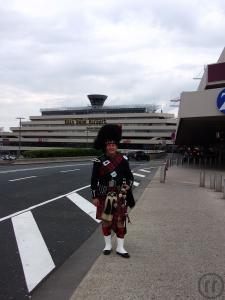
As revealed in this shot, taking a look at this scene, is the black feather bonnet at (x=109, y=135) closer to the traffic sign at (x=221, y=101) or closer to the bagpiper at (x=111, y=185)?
the bagpiper at (x=111, y=185)

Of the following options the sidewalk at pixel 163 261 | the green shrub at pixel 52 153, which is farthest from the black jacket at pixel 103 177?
the green shrub at pixel 52 153

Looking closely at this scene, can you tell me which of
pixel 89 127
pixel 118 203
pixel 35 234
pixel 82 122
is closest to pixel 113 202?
pixel 118 203

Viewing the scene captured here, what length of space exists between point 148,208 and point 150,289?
6.90 m

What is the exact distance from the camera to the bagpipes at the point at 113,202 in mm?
6535

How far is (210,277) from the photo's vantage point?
5.57 m

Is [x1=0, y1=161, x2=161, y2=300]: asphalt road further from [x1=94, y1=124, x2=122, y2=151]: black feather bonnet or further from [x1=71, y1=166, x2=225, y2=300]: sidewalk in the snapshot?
[x1=94, y1=124, x2=122, y2=151]: black feather bonnet

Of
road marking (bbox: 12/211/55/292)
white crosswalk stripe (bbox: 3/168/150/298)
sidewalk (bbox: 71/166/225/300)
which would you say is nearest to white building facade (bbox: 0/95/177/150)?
white crosswalk stripe (bbox: 3/168/150/298)

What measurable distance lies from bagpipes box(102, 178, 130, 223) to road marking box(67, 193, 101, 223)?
4034mm

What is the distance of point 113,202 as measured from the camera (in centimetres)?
654

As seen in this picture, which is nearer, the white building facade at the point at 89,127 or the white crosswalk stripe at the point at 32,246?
the white crosswalk stripe at the point at 32,246

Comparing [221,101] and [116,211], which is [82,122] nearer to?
[221,101]

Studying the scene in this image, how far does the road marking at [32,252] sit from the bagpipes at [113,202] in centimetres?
100

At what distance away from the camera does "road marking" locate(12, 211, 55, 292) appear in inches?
233

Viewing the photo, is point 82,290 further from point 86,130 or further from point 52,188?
point 86,130
